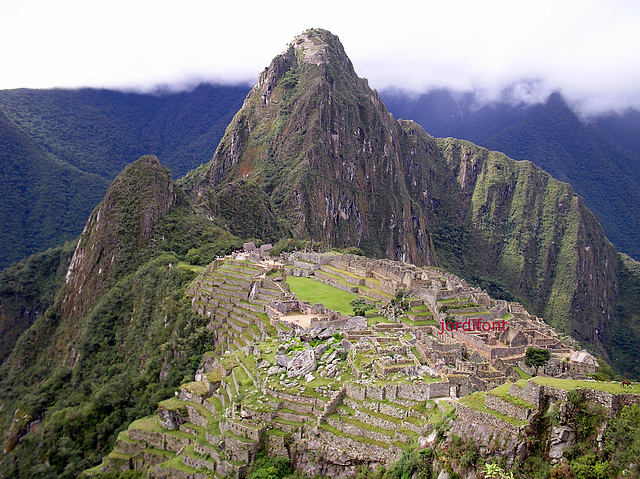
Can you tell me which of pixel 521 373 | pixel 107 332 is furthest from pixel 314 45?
pixel 521 373

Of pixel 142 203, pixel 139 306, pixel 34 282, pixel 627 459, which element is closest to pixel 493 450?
pixel 627 459

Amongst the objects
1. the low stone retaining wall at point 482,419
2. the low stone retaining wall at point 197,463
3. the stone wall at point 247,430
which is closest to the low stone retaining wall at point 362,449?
the stone wall at point 247,430

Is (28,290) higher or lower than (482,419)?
lower

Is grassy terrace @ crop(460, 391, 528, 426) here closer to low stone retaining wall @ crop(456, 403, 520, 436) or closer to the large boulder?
low stone retaining wall @ crop(456, 403, 520, 436)

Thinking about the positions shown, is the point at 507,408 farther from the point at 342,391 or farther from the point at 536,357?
the point at 536,357

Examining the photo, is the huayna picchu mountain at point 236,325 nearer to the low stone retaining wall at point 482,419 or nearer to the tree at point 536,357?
the low stone retaining wall at point 482,419

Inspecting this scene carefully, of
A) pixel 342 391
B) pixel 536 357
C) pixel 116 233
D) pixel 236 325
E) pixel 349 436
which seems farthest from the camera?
pixel 116 233

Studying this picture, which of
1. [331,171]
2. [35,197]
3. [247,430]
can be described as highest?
[331,171]
